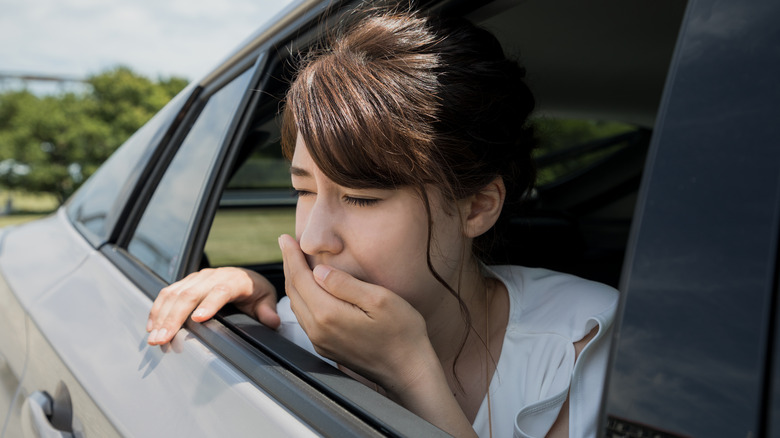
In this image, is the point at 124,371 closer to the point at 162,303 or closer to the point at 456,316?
the point at 162,303

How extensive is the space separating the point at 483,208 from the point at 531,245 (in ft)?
4.22

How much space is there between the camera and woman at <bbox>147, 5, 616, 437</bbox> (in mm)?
1137

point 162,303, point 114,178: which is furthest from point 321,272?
point 114,178

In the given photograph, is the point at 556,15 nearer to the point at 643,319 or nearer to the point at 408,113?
the point at 408,113

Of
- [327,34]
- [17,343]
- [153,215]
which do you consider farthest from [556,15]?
[17,343]

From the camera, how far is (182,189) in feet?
6.06

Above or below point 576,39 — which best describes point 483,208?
below

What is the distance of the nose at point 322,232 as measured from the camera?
46.6 inches

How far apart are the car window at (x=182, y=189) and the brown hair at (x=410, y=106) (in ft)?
1.18

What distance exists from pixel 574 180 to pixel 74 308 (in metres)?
2.88

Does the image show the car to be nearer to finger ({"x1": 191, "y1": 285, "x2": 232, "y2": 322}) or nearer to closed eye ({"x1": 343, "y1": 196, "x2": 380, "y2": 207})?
finger ({"x1": 191, "y1": 285, "x2": 232, "y2": 322})

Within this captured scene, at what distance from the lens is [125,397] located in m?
1.24

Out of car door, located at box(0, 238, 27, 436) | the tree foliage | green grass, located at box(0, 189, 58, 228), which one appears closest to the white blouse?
car door, located at box(0, 238, 27, 436)

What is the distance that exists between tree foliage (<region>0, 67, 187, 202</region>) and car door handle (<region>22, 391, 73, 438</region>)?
745 inches
